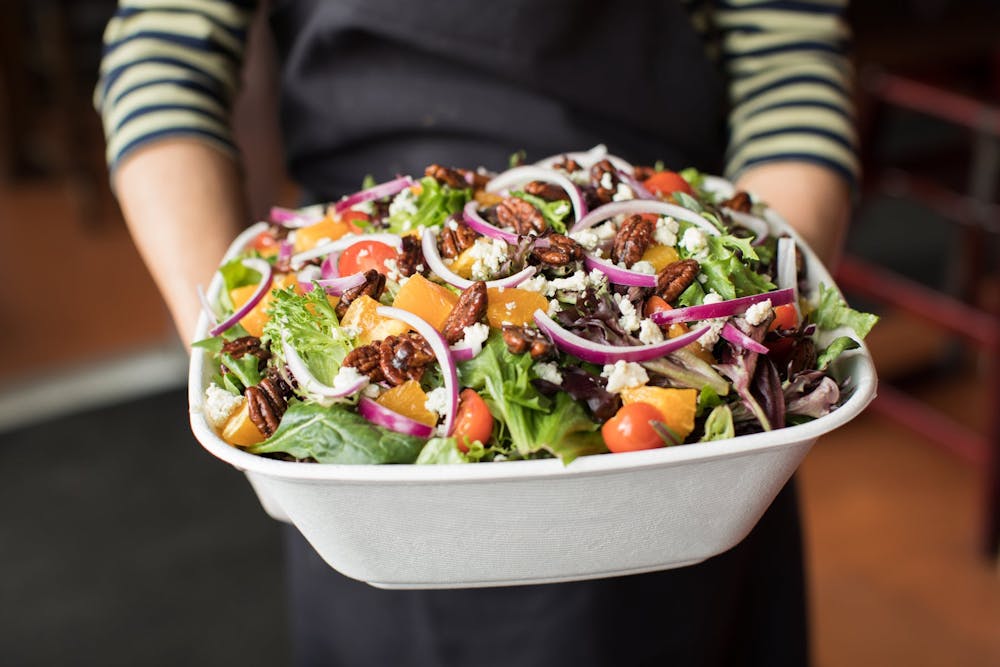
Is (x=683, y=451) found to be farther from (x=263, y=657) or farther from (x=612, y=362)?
(x=263, y=657)

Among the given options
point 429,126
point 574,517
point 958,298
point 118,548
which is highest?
point 429,126

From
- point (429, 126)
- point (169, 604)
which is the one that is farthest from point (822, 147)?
point (169, 604)

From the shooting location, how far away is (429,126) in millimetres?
1142

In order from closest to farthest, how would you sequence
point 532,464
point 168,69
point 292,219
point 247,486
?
point 532,464
point 292,219
point 168,69
point 247,486

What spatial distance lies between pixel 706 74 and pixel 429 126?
0.33m

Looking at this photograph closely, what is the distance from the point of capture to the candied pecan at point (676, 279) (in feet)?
2.61

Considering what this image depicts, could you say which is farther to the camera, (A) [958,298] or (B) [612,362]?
(A) [958,298]

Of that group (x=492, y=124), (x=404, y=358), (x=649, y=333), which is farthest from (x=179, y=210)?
(x=649, y=333)

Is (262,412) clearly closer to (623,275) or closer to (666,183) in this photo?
(623,275)

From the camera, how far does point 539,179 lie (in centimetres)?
93

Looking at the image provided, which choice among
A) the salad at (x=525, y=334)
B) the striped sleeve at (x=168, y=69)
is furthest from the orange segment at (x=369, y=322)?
the striped sleeve at (x=168, y=69)

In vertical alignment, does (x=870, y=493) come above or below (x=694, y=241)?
below

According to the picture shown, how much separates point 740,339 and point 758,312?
0.08 feet

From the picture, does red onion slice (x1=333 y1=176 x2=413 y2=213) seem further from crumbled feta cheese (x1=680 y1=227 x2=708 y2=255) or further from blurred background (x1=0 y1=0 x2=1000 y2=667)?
blurred background (x1=0 y1=0 x2=1000 y2=667)
